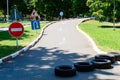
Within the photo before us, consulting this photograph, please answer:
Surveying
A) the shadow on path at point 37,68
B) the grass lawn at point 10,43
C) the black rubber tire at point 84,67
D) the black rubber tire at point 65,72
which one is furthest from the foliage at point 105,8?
the black rubber tire at point 65,72

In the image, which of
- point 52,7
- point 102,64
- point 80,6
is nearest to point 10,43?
point 102,64

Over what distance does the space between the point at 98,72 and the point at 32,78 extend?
8.03 ft

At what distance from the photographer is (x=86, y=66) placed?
1162 cm

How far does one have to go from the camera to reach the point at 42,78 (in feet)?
34.3

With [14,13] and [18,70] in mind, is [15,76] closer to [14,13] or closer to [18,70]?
[18,70]

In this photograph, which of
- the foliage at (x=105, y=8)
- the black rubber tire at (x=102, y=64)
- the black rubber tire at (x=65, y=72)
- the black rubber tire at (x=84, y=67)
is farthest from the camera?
the foliage at (x=105, y=8)

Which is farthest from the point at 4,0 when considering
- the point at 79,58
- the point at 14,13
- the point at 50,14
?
the point at 79,58

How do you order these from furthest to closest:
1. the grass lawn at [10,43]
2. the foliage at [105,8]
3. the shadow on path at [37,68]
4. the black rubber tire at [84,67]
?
the foliage at [105,8] < the grass lawn at [10,43] < the black rubber tire at [84,67] < the shadow on path at [37,68]

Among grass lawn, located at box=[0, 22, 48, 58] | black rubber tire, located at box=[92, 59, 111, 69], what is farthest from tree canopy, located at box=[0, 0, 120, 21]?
black rubber tire, located at box=[92, 59, 111, 69]

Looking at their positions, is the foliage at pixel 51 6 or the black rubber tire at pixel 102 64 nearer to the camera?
the black rubber tire at pixel 102 64

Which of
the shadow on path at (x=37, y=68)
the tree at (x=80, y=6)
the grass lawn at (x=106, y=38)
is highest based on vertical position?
the tree at (x=80, y=6)

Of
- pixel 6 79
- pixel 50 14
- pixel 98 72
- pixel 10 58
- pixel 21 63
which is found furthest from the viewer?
pixel 50 14

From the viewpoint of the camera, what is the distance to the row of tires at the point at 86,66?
35.4ft

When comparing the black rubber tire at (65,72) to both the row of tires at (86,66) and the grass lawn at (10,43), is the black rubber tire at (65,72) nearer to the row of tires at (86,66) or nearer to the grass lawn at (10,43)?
the row of tires at (86,66)
